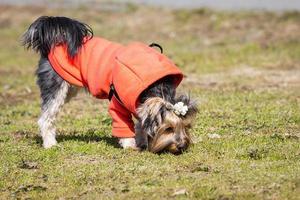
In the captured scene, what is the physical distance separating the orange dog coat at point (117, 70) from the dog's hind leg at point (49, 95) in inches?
5.3

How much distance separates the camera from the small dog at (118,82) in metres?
8.72

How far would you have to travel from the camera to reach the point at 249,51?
63.1 feet

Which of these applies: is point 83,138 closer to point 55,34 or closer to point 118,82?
point 55,34

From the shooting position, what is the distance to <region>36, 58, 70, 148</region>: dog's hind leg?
9.88m

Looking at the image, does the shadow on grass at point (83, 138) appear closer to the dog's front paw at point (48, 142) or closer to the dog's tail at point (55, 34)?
the dog's front paw at point (48, 142)

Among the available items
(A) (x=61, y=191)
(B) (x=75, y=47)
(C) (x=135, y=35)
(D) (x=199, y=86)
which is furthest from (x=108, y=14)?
(A) (x=61, y=191)

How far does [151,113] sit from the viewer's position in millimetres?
8648

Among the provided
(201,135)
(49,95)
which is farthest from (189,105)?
(49,95)

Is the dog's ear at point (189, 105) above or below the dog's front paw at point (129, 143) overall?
above

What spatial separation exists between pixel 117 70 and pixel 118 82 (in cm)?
17

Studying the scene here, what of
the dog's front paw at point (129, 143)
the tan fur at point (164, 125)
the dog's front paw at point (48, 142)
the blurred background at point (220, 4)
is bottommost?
Answer: the blurred background at point (220, 4)

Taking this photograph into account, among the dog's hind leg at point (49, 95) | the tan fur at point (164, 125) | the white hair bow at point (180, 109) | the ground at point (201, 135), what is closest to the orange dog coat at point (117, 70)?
the dog's hind leg at point (49, 95)

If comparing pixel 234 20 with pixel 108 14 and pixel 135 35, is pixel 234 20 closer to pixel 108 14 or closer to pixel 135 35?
pixel 135 35

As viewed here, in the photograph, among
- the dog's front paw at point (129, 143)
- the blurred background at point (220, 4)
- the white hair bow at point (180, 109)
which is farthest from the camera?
the blurred background at point (220, 4)
